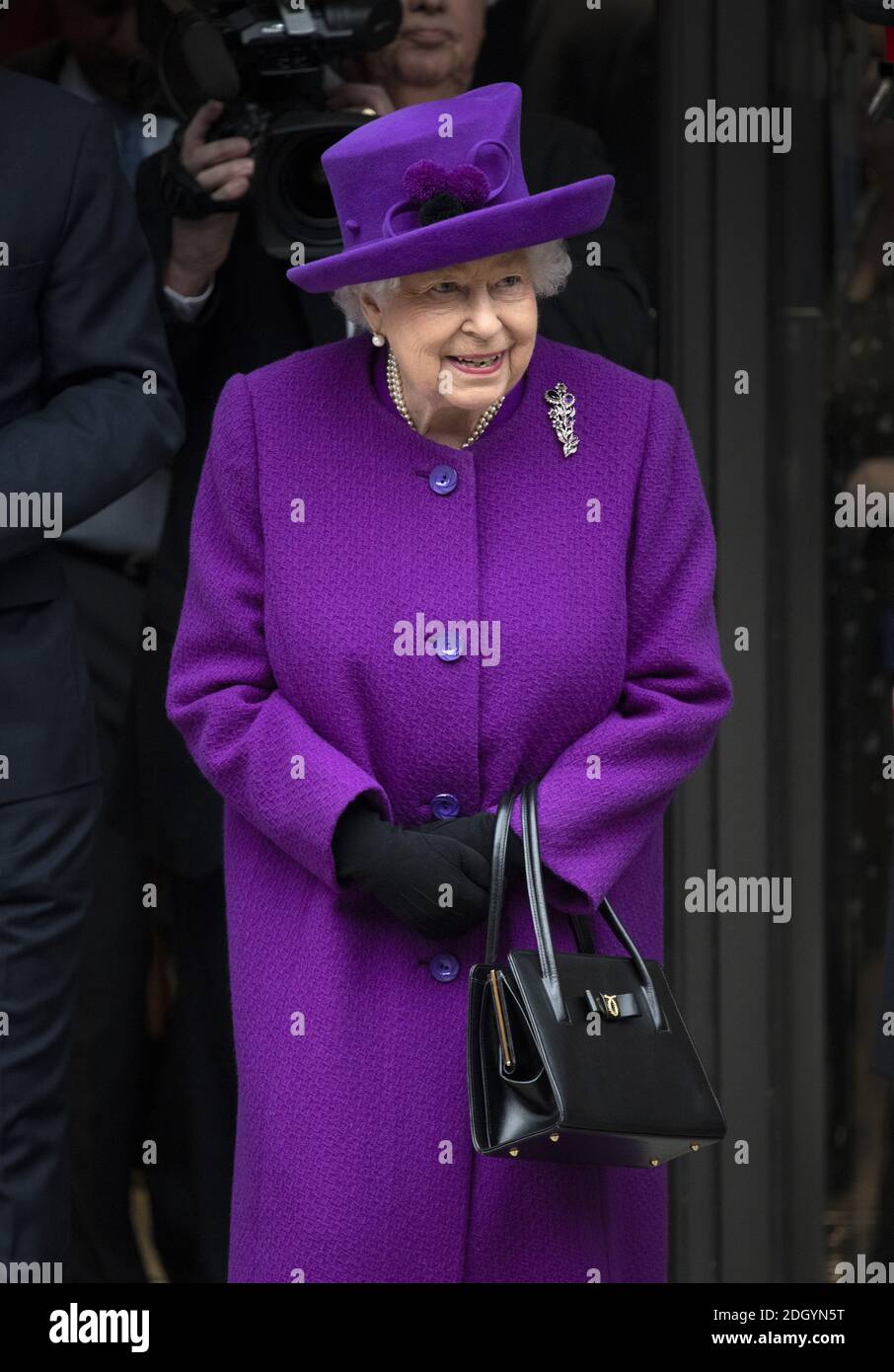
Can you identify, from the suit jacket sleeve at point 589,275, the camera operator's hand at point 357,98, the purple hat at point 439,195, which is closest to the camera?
the purple hat at point 439,195

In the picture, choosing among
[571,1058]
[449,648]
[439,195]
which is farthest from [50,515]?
[571,1058]

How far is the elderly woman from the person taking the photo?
9.73ft

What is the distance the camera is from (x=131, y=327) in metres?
3.53

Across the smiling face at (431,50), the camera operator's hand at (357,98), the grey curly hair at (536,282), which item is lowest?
the grey curly hair at (536,282)

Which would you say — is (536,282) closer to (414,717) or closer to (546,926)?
(414,717)

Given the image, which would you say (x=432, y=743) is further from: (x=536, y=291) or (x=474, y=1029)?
(x=536, y=291)

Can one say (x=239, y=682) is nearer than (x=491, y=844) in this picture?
No

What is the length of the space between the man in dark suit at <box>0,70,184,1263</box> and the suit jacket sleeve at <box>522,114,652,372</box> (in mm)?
705

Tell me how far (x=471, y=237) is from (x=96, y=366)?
2.73ft

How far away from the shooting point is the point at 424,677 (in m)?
3.01

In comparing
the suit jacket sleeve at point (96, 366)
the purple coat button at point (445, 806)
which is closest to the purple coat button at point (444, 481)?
the purple coat button at point (445, 806)

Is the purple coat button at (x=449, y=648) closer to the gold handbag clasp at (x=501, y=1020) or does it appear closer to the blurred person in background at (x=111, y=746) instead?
the gold handbag clasp at (x=501, y=1020)

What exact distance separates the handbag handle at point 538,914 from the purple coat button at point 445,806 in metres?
0.08

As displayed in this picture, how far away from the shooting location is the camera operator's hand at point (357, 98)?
3.76 meters
